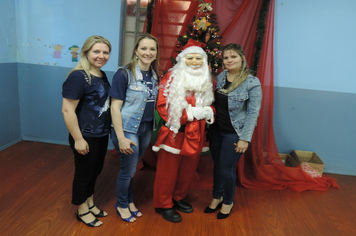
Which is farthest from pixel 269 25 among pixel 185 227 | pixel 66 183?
pixel 66 183

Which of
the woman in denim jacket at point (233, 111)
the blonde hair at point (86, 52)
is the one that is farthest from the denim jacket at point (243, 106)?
the blonde hair at point (86, 52)

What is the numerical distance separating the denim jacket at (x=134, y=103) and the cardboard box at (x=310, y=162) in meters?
2.05

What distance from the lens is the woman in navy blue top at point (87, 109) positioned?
5.65 ft

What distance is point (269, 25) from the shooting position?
2.80 metres

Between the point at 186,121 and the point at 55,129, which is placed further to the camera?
the point at 55,129

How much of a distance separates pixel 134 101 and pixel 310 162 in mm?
2393

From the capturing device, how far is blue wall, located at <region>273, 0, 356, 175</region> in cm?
290

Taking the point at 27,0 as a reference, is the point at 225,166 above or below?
below

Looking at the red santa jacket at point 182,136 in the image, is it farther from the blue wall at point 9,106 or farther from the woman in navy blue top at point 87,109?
the blue wall at point 9,106

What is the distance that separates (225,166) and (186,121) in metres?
0.51

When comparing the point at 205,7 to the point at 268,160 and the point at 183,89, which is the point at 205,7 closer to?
the point at 183,89

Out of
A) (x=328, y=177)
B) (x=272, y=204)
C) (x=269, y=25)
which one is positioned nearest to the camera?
(x=272, y=204)

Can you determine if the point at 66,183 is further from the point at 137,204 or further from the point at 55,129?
the point at 55,129

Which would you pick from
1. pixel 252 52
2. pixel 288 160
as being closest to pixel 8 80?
pixel 252 52
